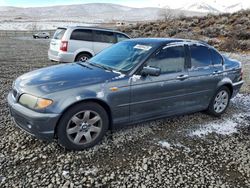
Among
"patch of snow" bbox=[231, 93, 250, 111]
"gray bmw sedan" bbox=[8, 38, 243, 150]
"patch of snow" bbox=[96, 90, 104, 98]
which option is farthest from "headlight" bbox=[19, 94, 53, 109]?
"patch of snow" bbox=[231, 93, 250, 111]

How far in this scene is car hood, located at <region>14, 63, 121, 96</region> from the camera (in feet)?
11.9

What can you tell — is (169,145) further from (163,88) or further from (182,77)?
(182,77)

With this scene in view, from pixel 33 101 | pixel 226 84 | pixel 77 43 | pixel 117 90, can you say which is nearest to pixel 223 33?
pixel 77 43

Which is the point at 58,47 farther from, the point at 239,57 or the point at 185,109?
the point at 239,57

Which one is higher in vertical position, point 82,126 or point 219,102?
point 82,126

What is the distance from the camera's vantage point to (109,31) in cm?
1100

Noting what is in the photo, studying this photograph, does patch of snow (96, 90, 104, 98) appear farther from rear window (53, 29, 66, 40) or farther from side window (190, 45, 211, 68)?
rear window (53, 29, 66, 40)

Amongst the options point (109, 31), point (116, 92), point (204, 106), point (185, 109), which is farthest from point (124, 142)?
point (109, 31)

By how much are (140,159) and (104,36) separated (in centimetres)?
788

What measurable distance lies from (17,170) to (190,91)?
3161mm

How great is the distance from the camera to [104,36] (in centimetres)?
1084

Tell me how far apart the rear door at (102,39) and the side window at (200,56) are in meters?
5.86

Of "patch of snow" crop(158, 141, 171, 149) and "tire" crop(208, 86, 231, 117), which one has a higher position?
"tire" crop(208, 86, 231, 117)

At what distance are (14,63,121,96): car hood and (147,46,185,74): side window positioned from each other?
0.76 meters
